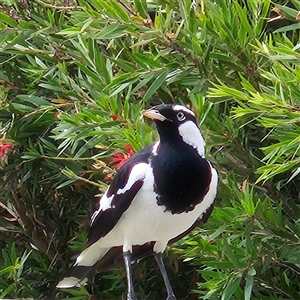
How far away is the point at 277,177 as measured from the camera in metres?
1.61

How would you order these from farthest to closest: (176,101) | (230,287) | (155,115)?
(176,101) → (230,287) → (155,115)

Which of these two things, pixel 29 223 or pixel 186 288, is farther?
pixel 29 223

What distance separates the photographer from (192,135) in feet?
3.97

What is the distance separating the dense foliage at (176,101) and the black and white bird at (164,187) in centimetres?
12

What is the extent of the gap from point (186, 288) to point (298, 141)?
0.73 metres

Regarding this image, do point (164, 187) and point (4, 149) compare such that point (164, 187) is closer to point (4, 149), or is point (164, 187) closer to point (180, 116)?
point (180, 116)

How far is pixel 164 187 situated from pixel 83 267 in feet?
1.16

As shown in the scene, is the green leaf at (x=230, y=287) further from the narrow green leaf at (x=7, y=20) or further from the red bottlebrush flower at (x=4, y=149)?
the narrow green leaf at (x=7, y=20)

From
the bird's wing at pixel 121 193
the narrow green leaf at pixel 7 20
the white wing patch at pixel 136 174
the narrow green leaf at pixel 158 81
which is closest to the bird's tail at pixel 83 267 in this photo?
the bird's wing at pixel 121 193

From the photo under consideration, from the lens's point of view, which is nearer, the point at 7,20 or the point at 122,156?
the point at 122,156

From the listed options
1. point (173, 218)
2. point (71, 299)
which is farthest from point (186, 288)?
point (173, 218)

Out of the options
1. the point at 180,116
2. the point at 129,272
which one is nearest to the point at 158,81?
the point at 180,116

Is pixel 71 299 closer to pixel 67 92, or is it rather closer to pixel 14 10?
pixel 67 92

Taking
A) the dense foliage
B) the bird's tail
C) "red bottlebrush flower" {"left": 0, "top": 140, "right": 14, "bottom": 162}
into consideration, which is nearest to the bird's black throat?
the dense foliage
